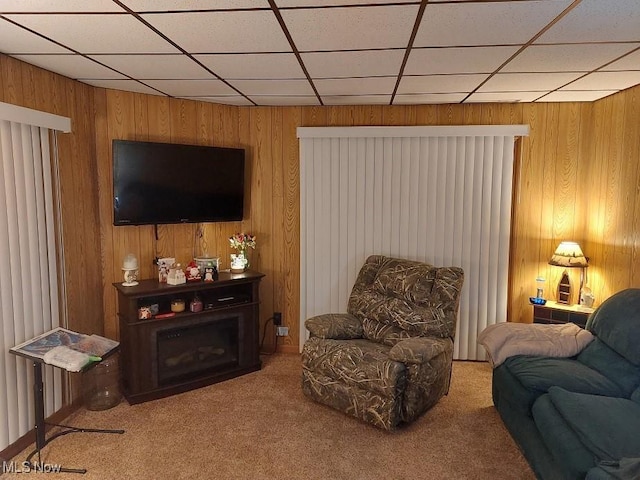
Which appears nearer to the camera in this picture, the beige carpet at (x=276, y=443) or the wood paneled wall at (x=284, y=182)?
the beige carpet at (x=276, y=443)

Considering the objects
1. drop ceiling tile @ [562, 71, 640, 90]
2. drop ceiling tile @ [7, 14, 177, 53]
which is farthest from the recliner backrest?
drop ceiling tile @ [7, 14, 177, 53]

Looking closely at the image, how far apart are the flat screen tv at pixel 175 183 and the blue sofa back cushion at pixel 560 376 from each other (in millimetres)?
2677

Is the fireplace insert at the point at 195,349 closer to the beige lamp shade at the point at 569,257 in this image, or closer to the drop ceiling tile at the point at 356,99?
the drop ceiling tile at the point at 356,99

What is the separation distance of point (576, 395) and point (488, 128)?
2.46m

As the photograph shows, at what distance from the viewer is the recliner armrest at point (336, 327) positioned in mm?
3471

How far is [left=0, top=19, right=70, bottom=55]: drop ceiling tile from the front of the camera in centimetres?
221

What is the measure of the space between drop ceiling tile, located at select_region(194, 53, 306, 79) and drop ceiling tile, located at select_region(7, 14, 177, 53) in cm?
32

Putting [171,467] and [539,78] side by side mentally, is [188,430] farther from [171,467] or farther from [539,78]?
[539,78]

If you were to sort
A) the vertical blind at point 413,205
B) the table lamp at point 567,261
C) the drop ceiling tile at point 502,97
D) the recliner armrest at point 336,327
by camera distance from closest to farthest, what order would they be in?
the recliner armrest at point 336,327 < the drop ceiling tile at point 502,97 < the table lamp at point 567,261 < the vertical blind at point 413,205

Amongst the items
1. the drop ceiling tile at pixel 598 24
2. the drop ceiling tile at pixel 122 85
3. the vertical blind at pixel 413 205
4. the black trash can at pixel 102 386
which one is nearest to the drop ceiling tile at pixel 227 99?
the drop ceiling tile at pixel 122 85

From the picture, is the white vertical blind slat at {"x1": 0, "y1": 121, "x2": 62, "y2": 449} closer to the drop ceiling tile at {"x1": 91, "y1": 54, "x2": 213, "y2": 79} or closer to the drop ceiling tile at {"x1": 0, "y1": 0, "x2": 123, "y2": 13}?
the drop ceiling tile at {"x1": 91, "y1": 54, "x2": 213, "y2": 79}

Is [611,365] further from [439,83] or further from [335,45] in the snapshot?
[335,45]

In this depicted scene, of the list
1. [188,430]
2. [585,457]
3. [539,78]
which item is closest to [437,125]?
[539,78]

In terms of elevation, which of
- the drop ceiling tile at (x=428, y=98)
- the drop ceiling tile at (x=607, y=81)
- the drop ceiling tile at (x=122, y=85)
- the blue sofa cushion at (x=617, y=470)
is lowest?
the blue sofa cushion at (x=617, y=470)
